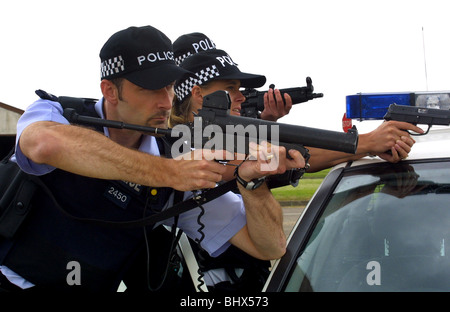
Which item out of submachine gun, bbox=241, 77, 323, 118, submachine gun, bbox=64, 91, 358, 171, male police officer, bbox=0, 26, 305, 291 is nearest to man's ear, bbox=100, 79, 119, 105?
male police officer, bbox=0, 26, 305, 291

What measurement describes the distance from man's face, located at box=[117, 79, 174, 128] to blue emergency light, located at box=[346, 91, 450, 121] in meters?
0.91

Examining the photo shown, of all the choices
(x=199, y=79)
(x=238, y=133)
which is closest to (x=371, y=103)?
(x=238, y=133)

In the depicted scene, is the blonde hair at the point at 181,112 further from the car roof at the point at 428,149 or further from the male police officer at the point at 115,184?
the car roof at the point at 428,149

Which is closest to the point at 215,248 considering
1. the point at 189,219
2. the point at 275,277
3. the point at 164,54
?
the point at 189,219

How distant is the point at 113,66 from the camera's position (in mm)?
2572

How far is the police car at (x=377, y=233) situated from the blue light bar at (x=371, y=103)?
1.01ft

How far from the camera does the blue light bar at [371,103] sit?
2.61 m

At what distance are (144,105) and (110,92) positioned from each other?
210 millimetres

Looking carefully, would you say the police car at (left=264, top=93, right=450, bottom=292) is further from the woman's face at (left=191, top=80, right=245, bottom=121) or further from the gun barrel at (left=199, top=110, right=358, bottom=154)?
the woman's face at (left=191, top=80, right=245, bottom=121)

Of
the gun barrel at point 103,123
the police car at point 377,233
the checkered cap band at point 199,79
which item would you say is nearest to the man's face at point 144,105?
the gun barrel at point 103,123

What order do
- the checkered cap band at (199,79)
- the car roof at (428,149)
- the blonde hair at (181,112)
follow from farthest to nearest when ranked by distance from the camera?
1. the blonde hair at (181,112)
2. the checkered cap band at (199,79)
3. the car roof at (428,149)

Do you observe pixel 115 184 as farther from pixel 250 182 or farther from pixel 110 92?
pixel 250 182

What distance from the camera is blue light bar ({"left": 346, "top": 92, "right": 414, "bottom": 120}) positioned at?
2.61m
